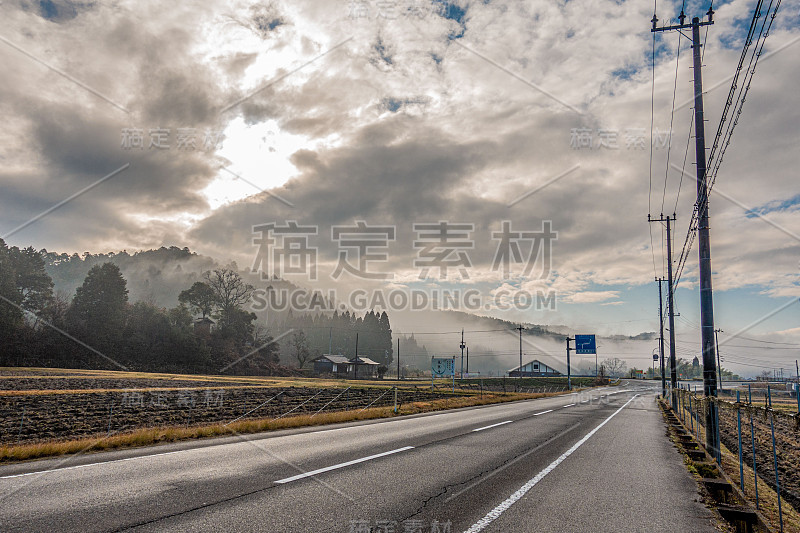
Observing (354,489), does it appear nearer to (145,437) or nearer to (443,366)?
(145,437)

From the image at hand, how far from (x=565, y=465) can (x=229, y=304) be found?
345 ft

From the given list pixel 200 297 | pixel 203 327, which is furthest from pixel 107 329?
pixel 200 297

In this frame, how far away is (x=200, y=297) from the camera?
10331cm

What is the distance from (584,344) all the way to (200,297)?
3118 inches

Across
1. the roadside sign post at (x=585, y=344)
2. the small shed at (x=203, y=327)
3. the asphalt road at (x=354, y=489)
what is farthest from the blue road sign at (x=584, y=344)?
the small shed at (x=203, y=327)

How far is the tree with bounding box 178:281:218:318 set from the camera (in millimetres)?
102250

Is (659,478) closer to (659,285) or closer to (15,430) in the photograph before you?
(15,430)

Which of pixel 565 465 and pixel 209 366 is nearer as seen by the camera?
pixel 565 465

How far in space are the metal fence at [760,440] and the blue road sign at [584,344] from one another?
35222mm

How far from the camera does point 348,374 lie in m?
113

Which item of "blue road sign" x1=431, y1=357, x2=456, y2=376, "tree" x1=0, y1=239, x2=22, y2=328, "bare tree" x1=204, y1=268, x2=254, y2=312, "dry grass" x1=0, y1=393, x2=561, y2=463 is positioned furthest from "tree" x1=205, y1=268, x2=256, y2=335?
"dry grass" x1=0, y1=393, x2=561, y2=463

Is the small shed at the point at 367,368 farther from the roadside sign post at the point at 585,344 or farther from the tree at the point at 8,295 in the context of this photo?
the tree at the point at 8,295

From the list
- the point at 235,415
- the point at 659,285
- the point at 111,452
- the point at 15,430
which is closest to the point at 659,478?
the point at 111,452

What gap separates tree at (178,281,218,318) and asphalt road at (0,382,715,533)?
9870 cm
